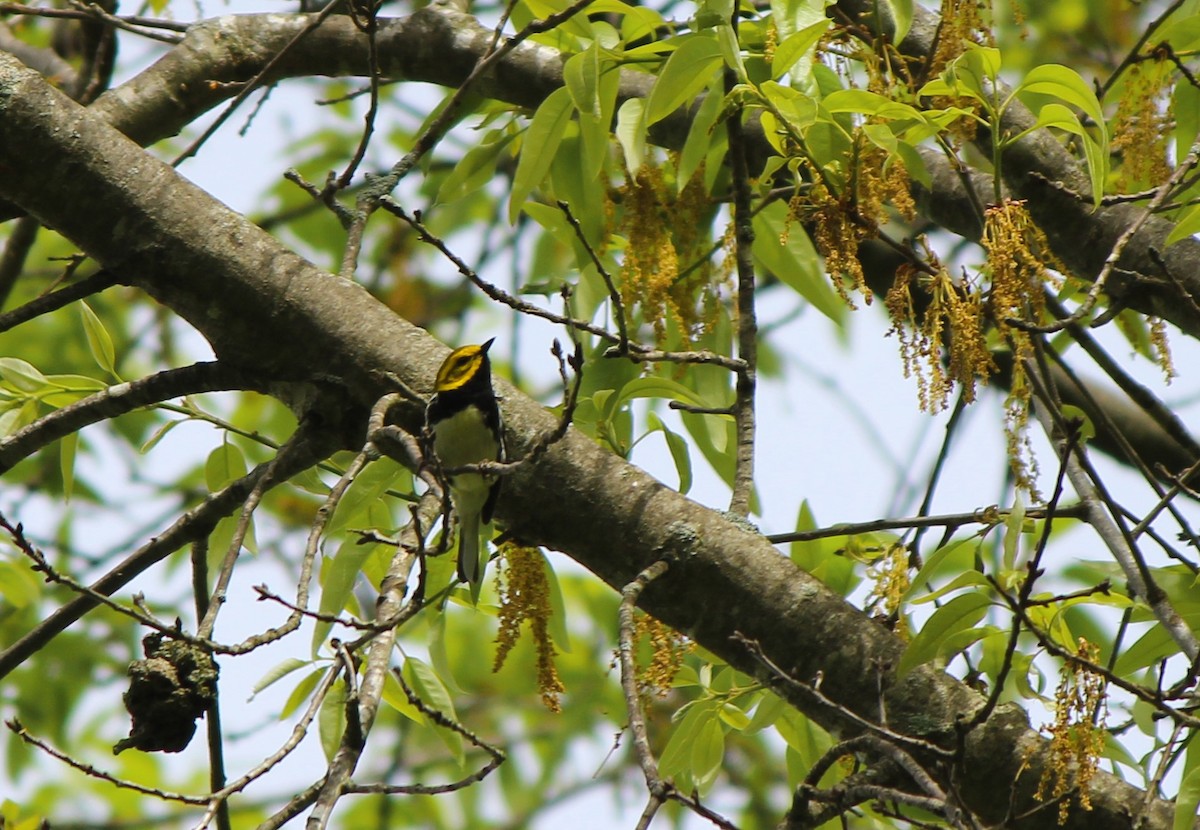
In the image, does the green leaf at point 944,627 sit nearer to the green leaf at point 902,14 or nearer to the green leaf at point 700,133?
the green leaf at point 700,133

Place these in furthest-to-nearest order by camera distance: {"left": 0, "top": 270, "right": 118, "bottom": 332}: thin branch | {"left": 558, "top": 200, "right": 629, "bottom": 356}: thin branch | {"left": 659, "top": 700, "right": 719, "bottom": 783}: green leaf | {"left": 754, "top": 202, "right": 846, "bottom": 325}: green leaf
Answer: {"left": 754, "top": 202, "right": 846, "bottom": 325}: green leaf
{"left": 659, "top": 700, "right": 719, "bottom": 783}: green leaf
{"left": 0, "top": 270, "right": 118, "bottom": 332}: thin branch
{"left": 558, "top": 200, "right": 629, "bottom": 356}: thin branch

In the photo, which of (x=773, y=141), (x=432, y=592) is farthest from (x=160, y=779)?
(x=773, y=141)

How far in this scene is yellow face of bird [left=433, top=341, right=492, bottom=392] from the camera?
2385mm

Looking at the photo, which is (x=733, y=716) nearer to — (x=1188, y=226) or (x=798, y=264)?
(x=798, y=264)

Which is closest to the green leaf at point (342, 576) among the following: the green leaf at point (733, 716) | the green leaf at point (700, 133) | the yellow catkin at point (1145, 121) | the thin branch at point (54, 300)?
the thin branch at point (54, 300)

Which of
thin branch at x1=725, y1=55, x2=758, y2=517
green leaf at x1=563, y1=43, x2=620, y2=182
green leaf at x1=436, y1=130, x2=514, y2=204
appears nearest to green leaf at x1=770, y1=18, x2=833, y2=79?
thin branch at x1=725, y1=55, x2=758, y2=517

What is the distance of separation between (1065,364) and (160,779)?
4.34 metres

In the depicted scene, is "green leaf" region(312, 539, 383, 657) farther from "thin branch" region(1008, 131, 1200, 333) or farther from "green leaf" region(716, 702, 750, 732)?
"thin branch" region(1008, 131, 1200, 333)

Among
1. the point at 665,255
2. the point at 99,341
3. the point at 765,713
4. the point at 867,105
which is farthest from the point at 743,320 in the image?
the point at 99,341

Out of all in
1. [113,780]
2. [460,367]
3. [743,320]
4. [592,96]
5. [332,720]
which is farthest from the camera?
[460,367]

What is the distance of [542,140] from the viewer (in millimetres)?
2518

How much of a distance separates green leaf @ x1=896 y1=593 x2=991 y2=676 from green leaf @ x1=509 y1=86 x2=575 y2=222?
1.18 metres

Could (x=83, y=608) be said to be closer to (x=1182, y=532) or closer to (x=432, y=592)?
(x=432, y=592)

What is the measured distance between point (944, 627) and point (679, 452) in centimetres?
74
